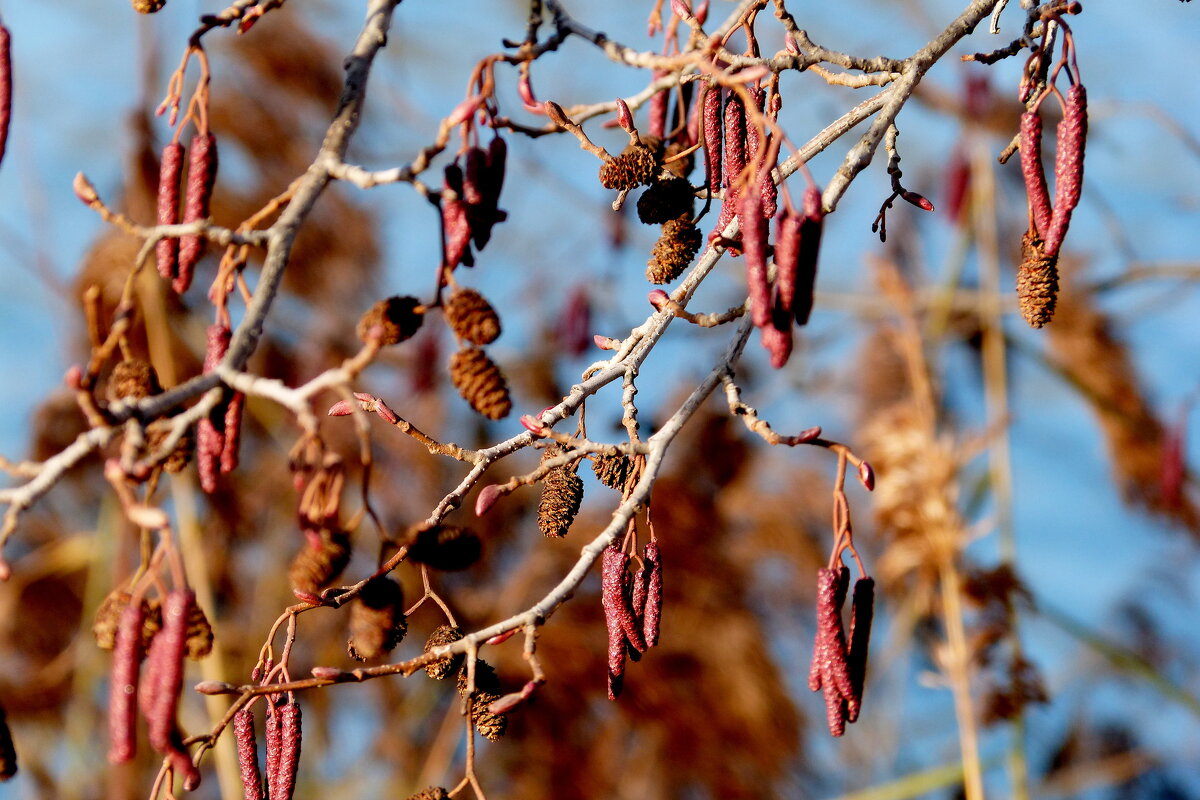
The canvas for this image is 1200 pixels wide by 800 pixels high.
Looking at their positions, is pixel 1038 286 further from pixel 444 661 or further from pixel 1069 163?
pixel 444 661

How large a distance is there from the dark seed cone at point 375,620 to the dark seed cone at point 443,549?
0.12 ft

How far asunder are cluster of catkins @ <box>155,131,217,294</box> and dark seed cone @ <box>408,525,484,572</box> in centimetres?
30

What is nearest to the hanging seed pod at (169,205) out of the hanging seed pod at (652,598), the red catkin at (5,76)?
the red catkin at (5,76)

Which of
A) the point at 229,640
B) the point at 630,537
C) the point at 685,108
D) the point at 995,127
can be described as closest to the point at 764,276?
the point at 630,537

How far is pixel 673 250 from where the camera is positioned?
1.01 metres

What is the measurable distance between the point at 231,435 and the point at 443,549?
6.8 inches

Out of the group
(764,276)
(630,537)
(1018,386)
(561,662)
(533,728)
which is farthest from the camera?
(1018,386)

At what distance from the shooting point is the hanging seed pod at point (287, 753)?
2.91ft

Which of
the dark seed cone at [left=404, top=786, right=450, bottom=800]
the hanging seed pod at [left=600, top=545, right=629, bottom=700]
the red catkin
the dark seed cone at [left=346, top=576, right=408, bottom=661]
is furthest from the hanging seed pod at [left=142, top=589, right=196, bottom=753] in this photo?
the red catkin

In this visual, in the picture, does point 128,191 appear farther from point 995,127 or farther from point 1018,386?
point 1018,386

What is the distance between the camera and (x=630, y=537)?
3.14ft

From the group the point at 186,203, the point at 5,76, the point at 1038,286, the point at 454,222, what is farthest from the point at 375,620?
the point at 1038,286

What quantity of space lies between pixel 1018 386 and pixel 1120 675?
1.17 metres

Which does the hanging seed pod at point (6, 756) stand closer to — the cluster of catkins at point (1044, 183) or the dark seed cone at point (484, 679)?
the dark seed cone at point (484, 679)
